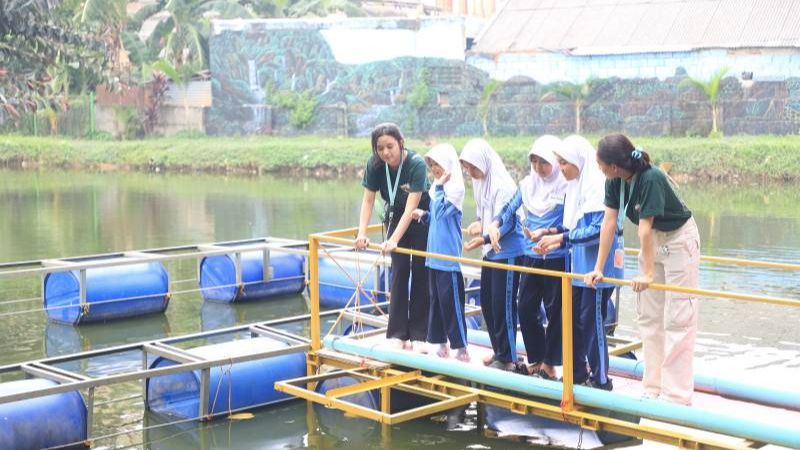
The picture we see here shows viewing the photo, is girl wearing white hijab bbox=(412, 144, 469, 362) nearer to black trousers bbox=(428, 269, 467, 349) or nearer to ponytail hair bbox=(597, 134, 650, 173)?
black trousers bbox=(428, 269, 467, 349)

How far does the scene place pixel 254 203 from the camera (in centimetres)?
2558

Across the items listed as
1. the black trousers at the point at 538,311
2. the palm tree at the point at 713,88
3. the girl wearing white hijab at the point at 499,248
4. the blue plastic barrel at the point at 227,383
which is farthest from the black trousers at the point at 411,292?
the palm tree at the point at 713,88

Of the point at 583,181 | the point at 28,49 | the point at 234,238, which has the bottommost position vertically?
the point at 234,238

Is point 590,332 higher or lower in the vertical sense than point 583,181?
lower

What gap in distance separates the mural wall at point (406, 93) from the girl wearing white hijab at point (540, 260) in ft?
84.2

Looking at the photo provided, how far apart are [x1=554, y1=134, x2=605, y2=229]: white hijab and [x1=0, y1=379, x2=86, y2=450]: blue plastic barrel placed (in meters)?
3.53

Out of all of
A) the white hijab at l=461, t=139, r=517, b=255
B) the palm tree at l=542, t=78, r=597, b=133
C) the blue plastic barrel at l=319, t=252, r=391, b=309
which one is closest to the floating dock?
the white hijab at l=461, t=139, r=517, b=255

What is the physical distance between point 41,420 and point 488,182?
10.9 feet

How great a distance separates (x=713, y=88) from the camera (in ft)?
104

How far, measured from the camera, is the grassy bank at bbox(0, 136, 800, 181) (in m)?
28.9

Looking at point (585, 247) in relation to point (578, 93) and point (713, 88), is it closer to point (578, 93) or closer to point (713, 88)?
point (713, 88)

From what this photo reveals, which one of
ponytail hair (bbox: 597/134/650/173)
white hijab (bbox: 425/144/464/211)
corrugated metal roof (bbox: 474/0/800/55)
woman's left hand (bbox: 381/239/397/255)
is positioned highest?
corrugated metal roof (bbox: 474/0/800/55)

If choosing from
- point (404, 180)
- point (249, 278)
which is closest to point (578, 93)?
point (249, 278)

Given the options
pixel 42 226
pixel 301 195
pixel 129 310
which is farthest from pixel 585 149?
pixel 301 195
